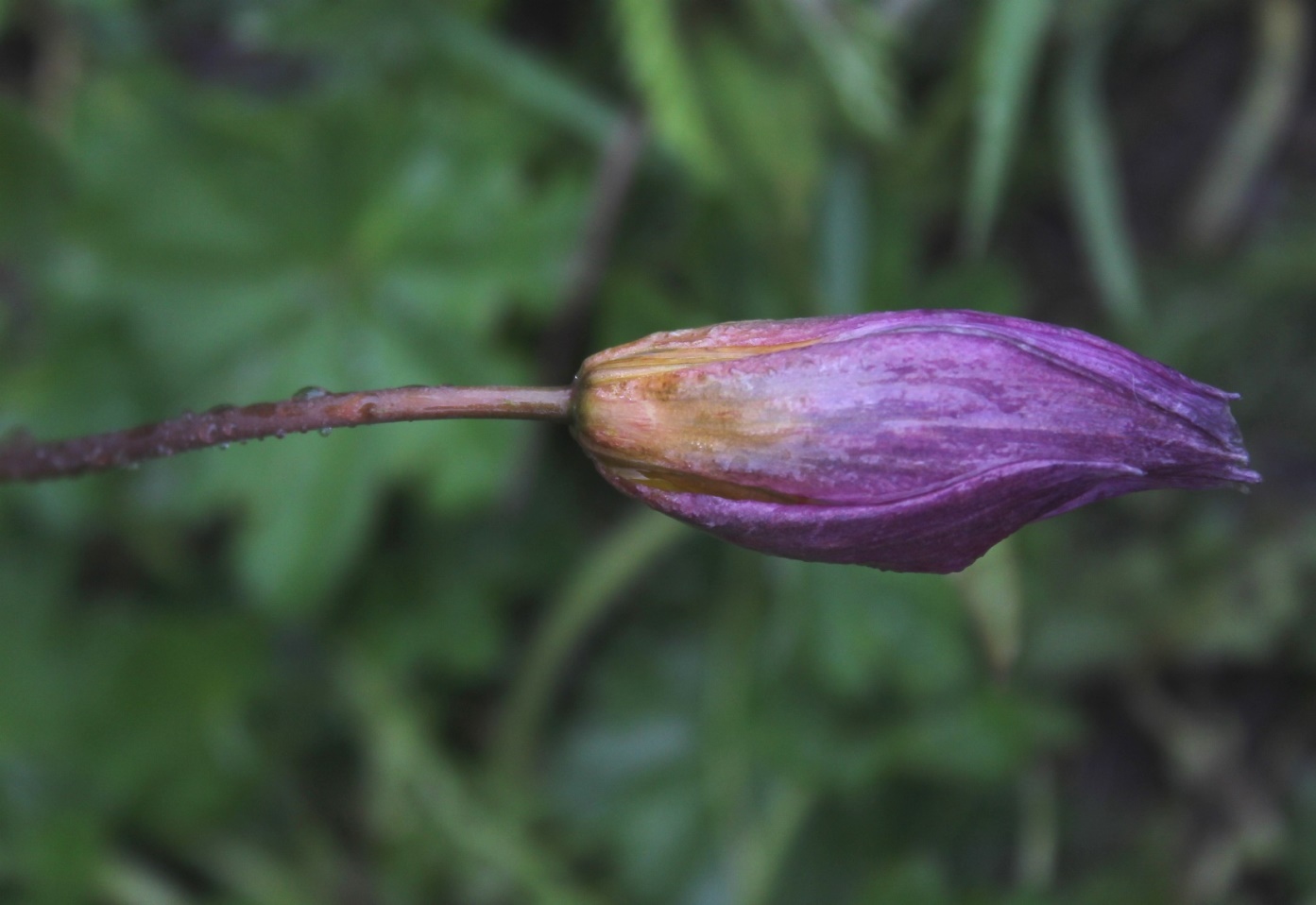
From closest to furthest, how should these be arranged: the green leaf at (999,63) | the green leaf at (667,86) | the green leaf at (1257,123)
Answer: the green leaf at (999,63) → the green leaf at (667,86) → the green leaf at (1257,123)

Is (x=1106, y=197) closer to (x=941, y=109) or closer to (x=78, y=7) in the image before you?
(x=941, y=109)

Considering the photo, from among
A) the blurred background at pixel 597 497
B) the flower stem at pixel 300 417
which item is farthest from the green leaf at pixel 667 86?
the flower stem at pixel 300 417

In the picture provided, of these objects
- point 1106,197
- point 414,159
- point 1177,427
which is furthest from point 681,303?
point 1177,427

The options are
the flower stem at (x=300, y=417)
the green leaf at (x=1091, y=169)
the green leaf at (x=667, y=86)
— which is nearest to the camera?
the flower stem at (x=300, y=417)

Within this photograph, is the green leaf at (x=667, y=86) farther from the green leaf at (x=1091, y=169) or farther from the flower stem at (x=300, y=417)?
the flower stem at (x=300, y=417)

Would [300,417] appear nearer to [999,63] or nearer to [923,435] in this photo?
[923,435]
